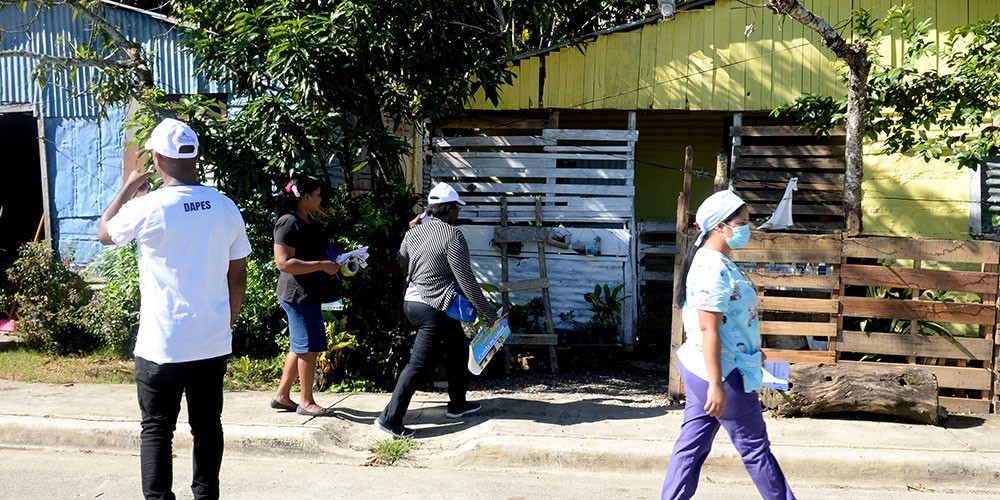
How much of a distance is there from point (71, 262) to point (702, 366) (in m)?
8.21

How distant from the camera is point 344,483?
5.06 m

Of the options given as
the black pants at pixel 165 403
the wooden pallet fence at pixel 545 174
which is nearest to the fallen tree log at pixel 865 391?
the wooden pallet fence at pixel 545 174

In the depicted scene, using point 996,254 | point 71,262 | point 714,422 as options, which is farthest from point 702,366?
point 71,262

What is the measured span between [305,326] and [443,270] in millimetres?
1107

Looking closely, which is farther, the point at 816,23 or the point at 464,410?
the point at 816,23

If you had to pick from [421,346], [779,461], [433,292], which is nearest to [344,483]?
[421,346]

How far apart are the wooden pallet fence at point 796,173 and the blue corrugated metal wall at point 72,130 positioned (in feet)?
22.2

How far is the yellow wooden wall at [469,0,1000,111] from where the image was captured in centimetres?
865

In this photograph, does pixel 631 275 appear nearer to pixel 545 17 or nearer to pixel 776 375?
pixel 545 17

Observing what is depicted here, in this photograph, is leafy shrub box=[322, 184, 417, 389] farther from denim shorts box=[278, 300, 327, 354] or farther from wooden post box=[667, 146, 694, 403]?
wooden post box=[667, 146, 694, 403]

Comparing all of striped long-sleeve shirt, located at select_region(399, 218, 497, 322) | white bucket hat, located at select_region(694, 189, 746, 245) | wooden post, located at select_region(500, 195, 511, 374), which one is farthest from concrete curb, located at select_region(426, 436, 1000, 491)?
wooden post, located at select_region(500, 195, 511, 374)

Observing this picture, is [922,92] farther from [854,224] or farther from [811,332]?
[811,332]

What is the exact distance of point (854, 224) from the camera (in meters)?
6.41

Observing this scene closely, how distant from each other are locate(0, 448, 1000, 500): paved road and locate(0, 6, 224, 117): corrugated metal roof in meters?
4.95
